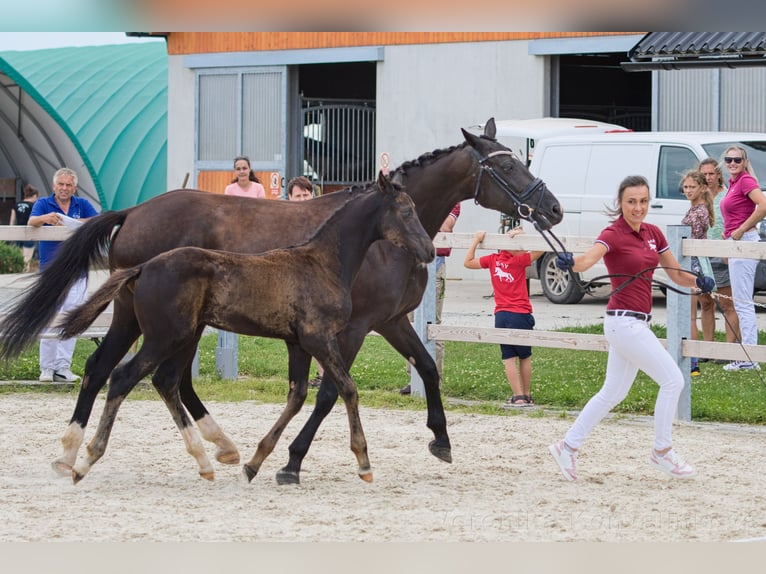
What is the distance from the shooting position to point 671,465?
6.96m

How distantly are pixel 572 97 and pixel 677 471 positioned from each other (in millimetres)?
21629

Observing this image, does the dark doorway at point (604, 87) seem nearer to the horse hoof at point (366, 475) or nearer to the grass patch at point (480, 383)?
the grass patch at point (480, 383)

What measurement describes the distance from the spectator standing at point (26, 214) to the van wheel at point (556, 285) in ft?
31.9

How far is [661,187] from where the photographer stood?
15.2 m

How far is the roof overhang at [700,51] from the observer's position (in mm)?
11078

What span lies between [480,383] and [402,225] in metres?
3.99

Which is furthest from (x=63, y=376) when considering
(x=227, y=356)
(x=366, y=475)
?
(x=366, y=475)

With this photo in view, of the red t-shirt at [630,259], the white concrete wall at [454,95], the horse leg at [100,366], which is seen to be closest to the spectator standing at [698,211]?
the red t-shirt at [630,259]

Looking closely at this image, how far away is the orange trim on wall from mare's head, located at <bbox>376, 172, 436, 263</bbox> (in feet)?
46.0

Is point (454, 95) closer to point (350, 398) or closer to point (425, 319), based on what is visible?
point (425, 319)

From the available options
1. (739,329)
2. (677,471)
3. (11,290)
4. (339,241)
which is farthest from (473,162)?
(11,290)

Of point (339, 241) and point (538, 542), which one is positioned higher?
point (339, 241)

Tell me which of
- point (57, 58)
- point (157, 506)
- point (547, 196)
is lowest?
point (157, 506)

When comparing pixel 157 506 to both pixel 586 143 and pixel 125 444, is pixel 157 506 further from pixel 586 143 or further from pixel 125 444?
pixel 586 143
